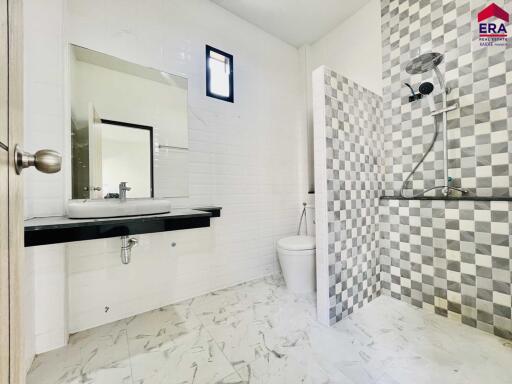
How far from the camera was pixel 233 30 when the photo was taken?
2.19m

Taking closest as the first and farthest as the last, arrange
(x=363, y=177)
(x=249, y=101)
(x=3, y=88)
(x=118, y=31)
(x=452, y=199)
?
1. (x=3, y=88)
2. (x=452, y=199)
3. (x=118, y=31)
4. (x=363, y=177)
5. (x=249, y=101)

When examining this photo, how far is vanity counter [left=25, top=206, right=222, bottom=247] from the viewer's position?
0.99 m

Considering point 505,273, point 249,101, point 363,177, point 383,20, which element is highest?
point 383,20

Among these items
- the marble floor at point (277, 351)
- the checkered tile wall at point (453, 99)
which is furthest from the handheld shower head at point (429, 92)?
the marble floor at point (277, 351)

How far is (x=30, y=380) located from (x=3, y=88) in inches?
59.8

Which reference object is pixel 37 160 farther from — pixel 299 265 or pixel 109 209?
pixel 299 265

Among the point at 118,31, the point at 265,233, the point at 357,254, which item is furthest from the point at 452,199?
the point at 118,31

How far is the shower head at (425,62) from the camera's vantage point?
1.45 meters

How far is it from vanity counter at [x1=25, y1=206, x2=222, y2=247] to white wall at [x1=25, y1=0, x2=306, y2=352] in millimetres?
448

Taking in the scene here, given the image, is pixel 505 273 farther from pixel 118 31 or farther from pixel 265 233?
pixel 118 31

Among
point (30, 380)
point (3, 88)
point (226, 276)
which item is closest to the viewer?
point (3, 88)

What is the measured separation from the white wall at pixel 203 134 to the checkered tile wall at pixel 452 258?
42.0 inches

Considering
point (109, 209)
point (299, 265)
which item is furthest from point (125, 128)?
point (299, 265)

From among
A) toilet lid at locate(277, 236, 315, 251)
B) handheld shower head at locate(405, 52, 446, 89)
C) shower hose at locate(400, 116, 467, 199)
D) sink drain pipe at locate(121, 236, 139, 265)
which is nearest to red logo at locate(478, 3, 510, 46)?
handheld shower head at locate(405, 52, 446, 89)
